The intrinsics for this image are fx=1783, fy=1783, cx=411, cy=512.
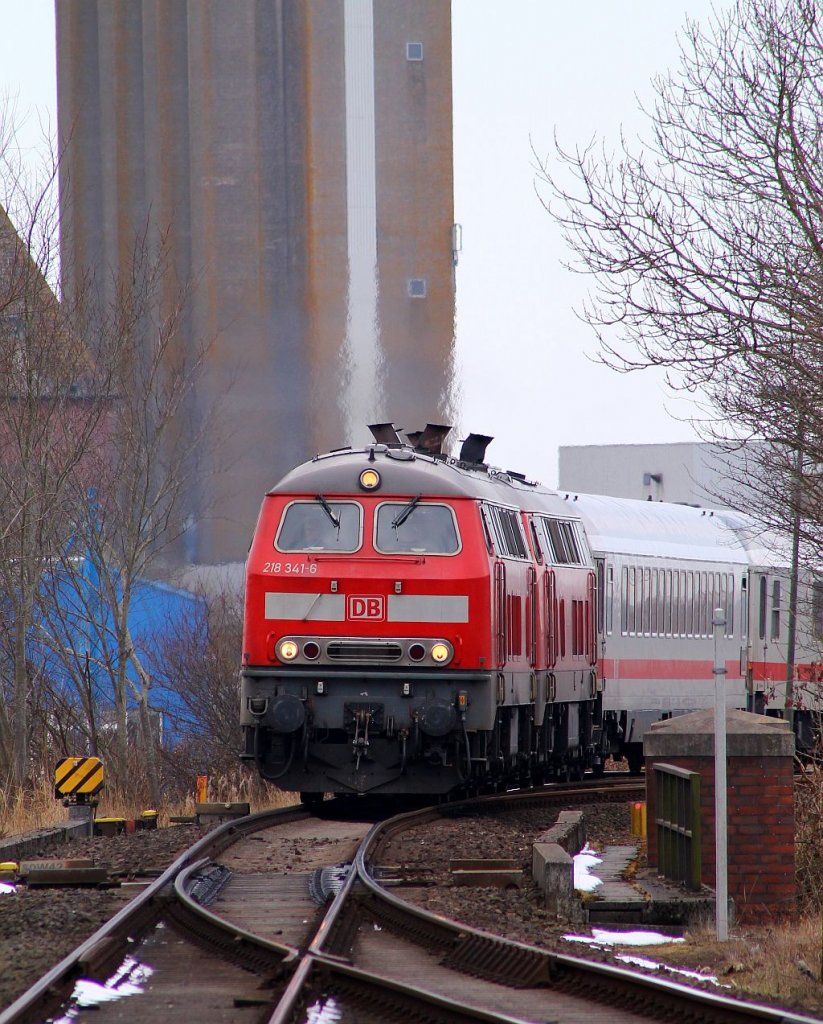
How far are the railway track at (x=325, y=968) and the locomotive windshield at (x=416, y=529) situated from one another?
505cm

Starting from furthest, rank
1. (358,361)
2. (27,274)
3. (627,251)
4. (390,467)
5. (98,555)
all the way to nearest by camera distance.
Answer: (358,361) < (98,555) < (27,274) < (390,467) < (627,251)

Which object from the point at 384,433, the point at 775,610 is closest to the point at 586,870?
the point at 384,433

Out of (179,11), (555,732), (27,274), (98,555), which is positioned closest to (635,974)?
(555,732)

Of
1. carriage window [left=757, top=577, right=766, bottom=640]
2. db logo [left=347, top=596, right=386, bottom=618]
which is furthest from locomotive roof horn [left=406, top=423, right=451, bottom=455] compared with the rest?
carriage window [left=757, top=577, right=766, bottom=640]

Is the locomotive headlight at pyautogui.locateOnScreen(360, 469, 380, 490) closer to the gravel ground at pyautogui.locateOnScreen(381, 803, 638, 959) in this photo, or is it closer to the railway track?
the gravel ground at pyautogui.locateOnScreen(381, 803, 638, 959)

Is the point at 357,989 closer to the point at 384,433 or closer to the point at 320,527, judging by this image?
the point at 320,527

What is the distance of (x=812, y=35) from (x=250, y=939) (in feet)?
29.1

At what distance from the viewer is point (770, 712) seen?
99.7ft

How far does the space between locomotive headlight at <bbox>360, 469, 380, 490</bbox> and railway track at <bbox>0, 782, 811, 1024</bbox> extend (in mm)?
5397

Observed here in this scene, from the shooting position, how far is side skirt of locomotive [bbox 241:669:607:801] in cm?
1569

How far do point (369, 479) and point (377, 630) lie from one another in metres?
1.47

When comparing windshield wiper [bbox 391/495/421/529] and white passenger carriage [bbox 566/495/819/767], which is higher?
windshield wiper [bbox 391/495/421/529]

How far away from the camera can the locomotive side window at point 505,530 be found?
17.0 meters

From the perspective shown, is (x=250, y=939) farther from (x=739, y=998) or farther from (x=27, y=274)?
(x=27, y=274)
